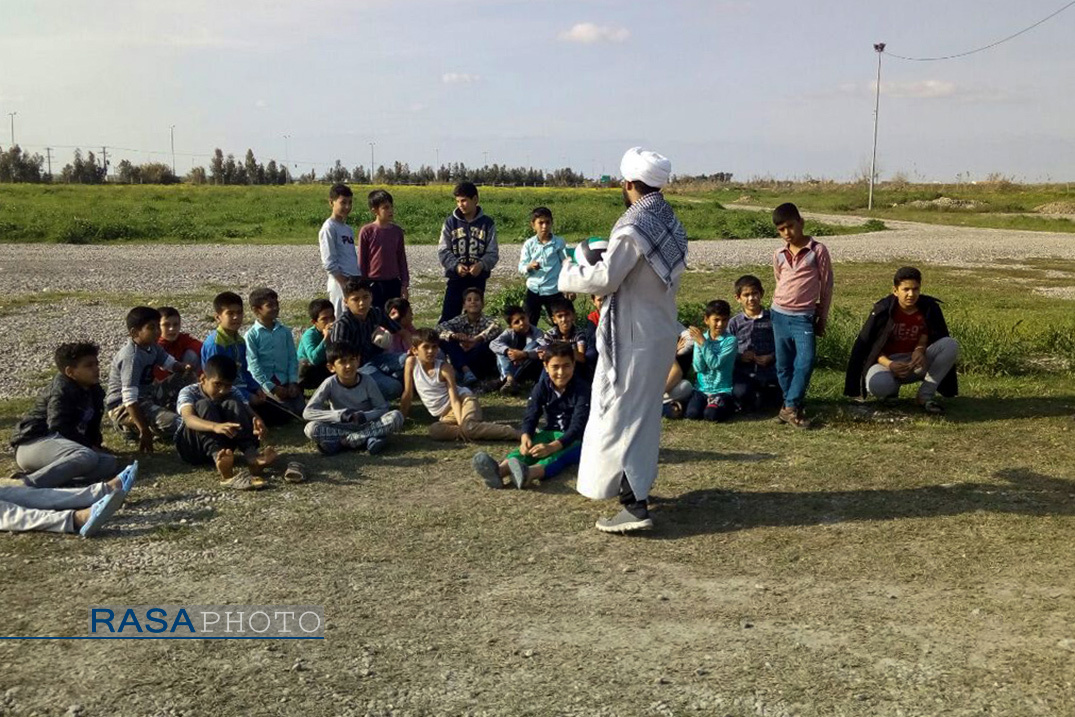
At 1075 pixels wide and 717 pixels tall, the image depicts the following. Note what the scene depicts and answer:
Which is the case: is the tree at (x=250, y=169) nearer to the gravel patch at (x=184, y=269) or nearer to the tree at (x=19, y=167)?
the tree at (x=19, y=167)

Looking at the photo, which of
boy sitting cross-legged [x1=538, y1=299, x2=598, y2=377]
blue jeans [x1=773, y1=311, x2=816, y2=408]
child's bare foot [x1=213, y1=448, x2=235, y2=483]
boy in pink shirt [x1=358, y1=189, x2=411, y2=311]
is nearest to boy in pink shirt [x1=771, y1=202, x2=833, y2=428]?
blue jeans [x1=773, y1=311, x2=816, y2=408]

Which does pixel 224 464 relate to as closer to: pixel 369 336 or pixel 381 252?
pixel 369 336

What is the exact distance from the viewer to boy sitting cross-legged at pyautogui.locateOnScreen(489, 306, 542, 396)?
28.7 ft

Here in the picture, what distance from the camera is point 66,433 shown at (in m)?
6.20

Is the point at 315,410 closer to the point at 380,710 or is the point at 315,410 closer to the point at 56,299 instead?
the point at 380,710

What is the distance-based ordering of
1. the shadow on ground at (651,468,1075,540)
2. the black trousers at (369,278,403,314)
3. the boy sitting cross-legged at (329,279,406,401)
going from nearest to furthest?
the shadow on ground at (651,468,1075,540), the boy sitting cross-legged at (329,279,406,401), the black trousers at (369,278,403,314)

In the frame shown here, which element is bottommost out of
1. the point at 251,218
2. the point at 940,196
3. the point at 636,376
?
the point at 636,376

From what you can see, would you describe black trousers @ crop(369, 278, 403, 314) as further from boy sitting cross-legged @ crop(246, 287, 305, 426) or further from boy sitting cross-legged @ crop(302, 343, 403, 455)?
boy sitting cross-legged @ crop(302, 343, 403, 455)

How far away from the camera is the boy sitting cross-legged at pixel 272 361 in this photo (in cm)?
782

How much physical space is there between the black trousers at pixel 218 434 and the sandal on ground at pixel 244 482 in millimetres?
265

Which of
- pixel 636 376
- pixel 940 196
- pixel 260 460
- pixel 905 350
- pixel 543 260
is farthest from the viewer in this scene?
pixel 940 196

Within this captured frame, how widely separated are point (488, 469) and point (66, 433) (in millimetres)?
2588

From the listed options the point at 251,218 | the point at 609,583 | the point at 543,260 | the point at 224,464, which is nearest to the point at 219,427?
the point at 224,464

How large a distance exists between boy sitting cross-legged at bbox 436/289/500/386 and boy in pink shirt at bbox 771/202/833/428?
2.61 m
